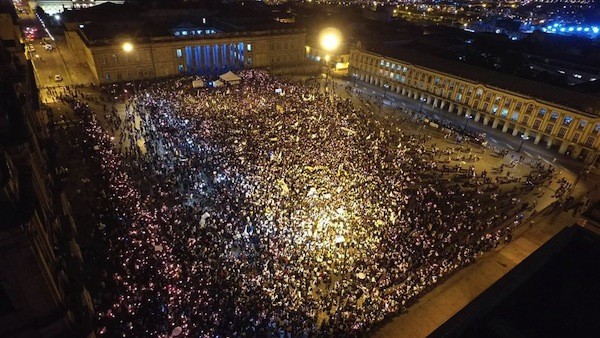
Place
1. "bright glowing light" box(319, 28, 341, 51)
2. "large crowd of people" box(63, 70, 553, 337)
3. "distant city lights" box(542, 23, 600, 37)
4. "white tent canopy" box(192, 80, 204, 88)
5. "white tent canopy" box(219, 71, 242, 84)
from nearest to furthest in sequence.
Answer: "large crowd of people" box(63, 70, 553, 337), "white tent canopy" box(192, 80, 204, 88), "white tent canopy" box(219, 71, 242, 84), "bright glowing light" box(319, 28, 341, 51), "distant city lights" box(542, 23, 600, 37)

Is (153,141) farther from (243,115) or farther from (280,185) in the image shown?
(280,185)

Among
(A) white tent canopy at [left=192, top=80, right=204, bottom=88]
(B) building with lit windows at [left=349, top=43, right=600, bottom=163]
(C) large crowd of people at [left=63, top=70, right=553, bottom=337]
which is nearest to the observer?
(C) large crowd of people at [left=63, top=70, right=553, bottom=337]

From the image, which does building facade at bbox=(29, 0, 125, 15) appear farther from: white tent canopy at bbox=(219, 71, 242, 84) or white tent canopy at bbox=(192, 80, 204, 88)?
white tent canopy at bbox=(219, 71, 242, 84)

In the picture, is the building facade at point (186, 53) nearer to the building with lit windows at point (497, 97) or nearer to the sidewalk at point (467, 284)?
the building with lit windows at point (497, 97)

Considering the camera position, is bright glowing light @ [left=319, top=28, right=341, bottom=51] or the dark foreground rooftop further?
bright glowing light @ [left=319, top=28, right=341, bottom=51]

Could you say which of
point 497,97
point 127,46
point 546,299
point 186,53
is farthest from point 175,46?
point 546,299

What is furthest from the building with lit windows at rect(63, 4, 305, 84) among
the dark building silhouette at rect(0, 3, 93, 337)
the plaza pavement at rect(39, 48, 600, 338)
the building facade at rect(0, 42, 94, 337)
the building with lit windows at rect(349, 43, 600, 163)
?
the plaza pavement at rect(39, 48, 600, 338)
